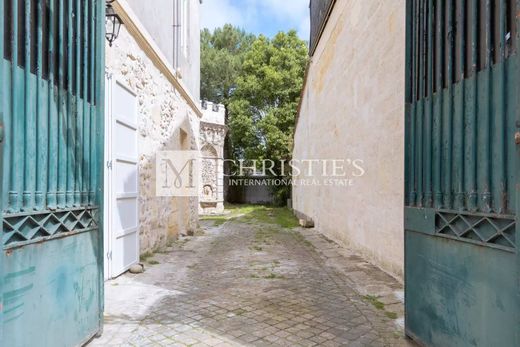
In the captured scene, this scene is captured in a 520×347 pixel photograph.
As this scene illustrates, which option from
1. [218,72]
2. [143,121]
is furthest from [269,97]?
[143,121]

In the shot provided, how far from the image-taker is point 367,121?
19.2ft

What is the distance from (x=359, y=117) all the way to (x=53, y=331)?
542 cm

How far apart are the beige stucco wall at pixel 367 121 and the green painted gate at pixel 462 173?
187 centimetres

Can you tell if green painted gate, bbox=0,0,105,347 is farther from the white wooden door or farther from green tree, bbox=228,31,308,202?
green tree, bbox=228,31,308,202

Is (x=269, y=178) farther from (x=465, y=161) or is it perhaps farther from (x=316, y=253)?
(x=465, y=161)

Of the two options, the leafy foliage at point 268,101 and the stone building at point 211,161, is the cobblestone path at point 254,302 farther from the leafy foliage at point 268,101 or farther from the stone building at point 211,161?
the leafy foliage at point 268,101

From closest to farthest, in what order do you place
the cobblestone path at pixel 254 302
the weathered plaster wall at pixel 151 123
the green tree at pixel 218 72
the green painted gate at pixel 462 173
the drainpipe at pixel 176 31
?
the green painted gate at pixel 462 173 → the cobblestone path at pixel 254 302 → the weathered plaster wall at pixel 151 123 → the drainpipe at pixel 176 31 → the green tree at pixel 218 72

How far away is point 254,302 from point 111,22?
3630 millimetres

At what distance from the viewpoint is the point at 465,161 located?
86.0 inches

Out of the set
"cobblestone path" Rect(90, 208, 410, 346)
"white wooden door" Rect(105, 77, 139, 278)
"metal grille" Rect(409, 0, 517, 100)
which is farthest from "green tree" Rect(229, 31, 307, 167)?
"metal grille" Rect(409, 0, 517, 100)

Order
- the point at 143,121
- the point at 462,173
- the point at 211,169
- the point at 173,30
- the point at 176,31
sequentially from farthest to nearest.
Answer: the point at 211,169
the point at 176,31
the point at 173,30
the point at 143,121
the point at 462,173

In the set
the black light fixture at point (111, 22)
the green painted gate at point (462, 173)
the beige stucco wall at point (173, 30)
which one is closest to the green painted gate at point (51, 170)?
the black light fixture at point (111, 22)

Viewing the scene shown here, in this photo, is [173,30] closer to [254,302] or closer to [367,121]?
[367,121]

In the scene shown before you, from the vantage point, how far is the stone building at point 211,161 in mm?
16422
